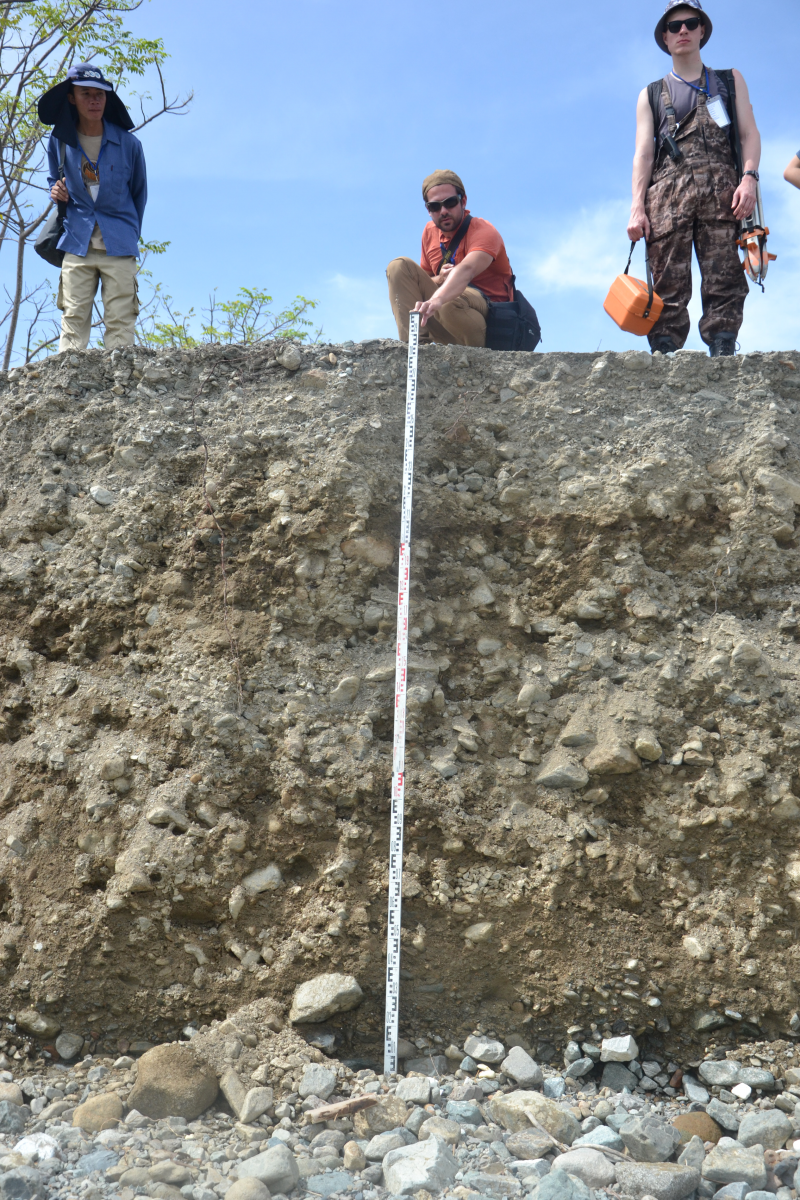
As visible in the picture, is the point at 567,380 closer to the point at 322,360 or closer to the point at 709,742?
the point at 322,360

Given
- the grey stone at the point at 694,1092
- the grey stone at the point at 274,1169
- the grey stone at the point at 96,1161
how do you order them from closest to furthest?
the grey stone at the point at 274,1169, the grey stone at the point at 96,1161, the grey stone at the point at 694,1092

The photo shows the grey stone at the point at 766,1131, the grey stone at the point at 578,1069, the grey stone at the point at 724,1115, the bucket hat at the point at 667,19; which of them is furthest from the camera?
the bucket hat at the point at 667,19

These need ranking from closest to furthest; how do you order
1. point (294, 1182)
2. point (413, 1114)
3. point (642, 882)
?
point (294, 1182) < point (413, 1114) < point (642, 882)

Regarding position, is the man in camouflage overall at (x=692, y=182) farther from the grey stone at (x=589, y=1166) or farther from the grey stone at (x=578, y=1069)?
the grey stone at (x=589, y=1166)

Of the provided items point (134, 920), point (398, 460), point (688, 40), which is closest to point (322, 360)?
point (398, 460)

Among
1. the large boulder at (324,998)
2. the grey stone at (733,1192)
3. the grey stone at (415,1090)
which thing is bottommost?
the grey stone at (733,1192)

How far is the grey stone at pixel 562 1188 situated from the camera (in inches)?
99.3

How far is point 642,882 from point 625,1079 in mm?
731

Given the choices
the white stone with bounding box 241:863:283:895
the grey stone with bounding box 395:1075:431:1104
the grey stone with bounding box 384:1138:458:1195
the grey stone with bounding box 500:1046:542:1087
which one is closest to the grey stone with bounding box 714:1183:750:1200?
the grey stone with bounding box 500:1046:542:1087

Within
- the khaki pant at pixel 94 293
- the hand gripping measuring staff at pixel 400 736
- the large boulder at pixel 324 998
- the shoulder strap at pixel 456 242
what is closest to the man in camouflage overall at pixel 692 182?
the shoulder strap at pixel 456 242

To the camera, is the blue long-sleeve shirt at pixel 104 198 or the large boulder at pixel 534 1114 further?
the blue long-sleeve shirt at pixel 104 198

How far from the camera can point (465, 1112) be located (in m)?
2.96

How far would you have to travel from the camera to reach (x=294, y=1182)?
8.70 feet

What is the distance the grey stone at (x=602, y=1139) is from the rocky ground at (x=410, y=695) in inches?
17.5
